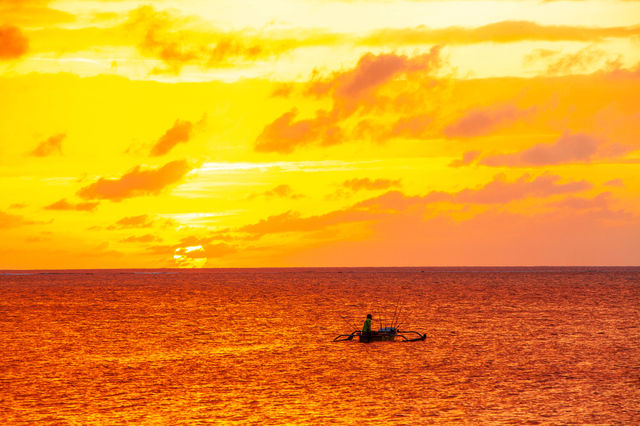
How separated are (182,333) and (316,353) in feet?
71.8

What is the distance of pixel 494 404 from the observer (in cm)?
4425

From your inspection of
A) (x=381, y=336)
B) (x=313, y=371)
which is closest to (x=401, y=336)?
(x=381, y=336)

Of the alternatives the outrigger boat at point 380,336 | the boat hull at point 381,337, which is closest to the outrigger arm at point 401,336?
the outrigger boat at point 380,336

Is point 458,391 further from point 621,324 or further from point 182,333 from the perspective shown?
point 621,324

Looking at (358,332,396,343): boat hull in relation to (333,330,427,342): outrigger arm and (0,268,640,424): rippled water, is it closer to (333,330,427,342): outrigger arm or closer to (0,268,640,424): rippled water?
(333,330,427,342): outrigger arm

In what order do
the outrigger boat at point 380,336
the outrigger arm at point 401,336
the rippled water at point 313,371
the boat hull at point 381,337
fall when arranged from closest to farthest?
the rippled water at point 313,371 → the outrigger boat at point 380,336 → the boat hull at point 381,337 → the outrigger arm at point 401,336

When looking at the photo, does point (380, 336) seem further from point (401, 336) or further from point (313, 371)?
point (313, 371)

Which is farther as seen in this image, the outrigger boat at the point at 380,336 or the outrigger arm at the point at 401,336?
the outrigger arm at the point at 401,336

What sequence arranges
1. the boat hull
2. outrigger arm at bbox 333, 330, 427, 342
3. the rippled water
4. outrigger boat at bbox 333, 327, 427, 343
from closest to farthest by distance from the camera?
1. the rippled water
2. outrigger boat at bbox 333, 327, 427, 343
3. the boat hull
4. outrigger arm at bbox 333, 330, 427, 342

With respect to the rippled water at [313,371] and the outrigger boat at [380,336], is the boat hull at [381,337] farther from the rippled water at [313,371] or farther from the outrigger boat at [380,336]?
the rippled water at [313,371]

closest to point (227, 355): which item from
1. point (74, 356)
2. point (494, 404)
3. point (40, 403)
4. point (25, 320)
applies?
point (74, 356)

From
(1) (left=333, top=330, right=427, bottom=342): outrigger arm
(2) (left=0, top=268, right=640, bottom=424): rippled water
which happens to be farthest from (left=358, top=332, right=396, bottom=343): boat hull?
(2) (left=0, top=268, right=640, bottom=424): rippled water

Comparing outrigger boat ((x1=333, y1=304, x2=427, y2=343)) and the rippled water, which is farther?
outrigger boat ((x1=333, y1=304, x2=427, y2=343))

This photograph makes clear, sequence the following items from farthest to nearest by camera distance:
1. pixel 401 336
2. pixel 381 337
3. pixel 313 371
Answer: pixel 401 336 < pixel 381 337 < pixel 313 371
